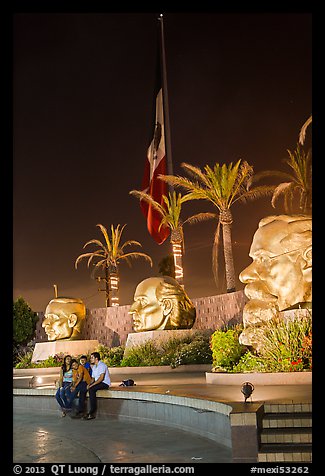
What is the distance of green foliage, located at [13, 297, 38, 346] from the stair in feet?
96.4

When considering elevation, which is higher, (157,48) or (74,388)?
(157,48)

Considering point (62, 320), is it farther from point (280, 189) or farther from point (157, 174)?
point (280, 189)

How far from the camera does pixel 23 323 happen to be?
36.1 meters

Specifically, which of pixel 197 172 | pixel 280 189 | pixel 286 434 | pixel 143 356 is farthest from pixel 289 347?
pixel 197 172

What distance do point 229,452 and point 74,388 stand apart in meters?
4.39

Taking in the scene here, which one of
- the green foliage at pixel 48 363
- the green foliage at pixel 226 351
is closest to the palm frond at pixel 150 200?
the green foliage at pixel 48 363

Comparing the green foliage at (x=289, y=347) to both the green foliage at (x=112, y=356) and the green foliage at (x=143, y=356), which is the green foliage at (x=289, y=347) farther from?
the green foliage at (x=112, y=356)

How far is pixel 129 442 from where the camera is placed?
8.77 metres

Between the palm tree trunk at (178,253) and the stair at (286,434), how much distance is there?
19428 millimetres

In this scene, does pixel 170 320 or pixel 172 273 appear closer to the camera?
pixel 170 320

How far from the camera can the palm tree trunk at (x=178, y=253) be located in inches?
1092

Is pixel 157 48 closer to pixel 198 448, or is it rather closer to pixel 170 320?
pixel 170 320
